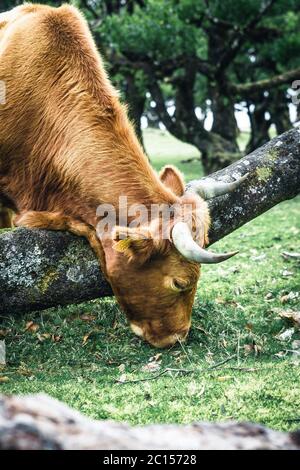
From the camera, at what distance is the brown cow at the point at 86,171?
15.5ft

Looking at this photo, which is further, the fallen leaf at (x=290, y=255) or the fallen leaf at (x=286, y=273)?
the fallen leaf at (x=290, y=255)

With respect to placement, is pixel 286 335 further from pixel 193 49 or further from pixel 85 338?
pixel 193 49

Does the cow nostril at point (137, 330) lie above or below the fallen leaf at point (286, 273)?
above

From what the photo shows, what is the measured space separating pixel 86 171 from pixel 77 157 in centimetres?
18

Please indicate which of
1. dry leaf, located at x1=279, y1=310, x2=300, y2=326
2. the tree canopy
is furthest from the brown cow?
the tree canopy

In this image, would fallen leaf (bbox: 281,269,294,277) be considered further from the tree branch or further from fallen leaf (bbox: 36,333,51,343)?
the tree branch

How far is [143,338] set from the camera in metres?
5.09

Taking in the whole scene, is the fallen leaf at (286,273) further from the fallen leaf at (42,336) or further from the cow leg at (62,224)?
the fallen leaf at (42,336)

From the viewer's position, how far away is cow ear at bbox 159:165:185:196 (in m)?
5.26

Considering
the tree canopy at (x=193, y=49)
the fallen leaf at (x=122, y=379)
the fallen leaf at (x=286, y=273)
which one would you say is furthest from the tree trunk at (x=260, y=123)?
the fallen leaf at (x=122, y=379)

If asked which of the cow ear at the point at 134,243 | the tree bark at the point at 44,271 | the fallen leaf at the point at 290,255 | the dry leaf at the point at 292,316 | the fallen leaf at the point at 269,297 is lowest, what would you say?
the fallen leaf at the point at 290,255

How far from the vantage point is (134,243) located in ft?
15.1

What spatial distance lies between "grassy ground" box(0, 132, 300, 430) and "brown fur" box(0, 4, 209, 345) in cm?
40
